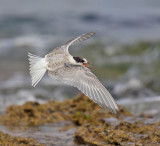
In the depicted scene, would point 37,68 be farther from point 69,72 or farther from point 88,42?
point 88,42

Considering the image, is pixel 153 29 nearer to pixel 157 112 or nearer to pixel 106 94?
pixel 157 112

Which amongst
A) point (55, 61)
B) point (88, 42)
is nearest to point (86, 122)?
point (55, 61)

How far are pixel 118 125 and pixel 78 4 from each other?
59.6 ft

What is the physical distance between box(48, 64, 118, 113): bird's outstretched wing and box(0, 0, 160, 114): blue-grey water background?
2.80m

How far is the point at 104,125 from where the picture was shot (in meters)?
6.14

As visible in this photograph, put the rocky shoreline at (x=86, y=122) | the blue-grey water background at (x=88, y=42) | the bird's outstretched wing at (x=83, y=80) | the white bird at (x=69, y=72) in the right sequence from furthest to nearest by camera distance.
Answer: the blue-grey water background at (x=88, y=42) → the white bird at (x=69, y=72) → the bird's outstretched wing at (x=83, y=80) → the rocky shoreline at (x=86, y=122)

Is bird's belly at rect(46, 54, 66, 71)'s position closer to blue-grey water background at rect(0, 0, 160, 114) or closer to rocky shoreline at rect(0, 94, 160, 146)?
rocky shoreline at rect(0, 94, 160, 146)

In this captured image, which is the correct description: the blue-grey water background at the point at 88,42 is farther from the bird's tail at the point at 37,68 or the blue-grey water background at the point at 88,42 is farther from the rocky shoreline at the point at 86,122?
the bird's tail at the point at 37,68

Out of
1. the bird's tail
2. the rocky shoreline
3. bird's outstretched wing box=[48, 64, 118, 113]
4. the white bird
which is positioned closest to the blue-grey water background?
the rocky shoreline

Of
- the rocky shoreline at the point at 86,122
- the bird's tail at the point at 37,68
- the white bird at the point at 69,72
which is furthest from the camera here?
the bird's tail at the point at 37,68

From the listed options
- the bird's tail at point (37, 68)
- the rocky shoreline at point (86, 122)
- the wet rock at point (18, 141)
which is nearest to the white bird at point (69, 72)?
the bird's tail at point (37, 68)

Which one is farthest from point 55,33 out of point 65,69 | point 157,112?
point 65,69

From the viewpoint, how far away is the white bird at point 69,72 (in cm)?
577

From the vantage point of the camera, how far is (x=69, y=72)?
620 centimetres
